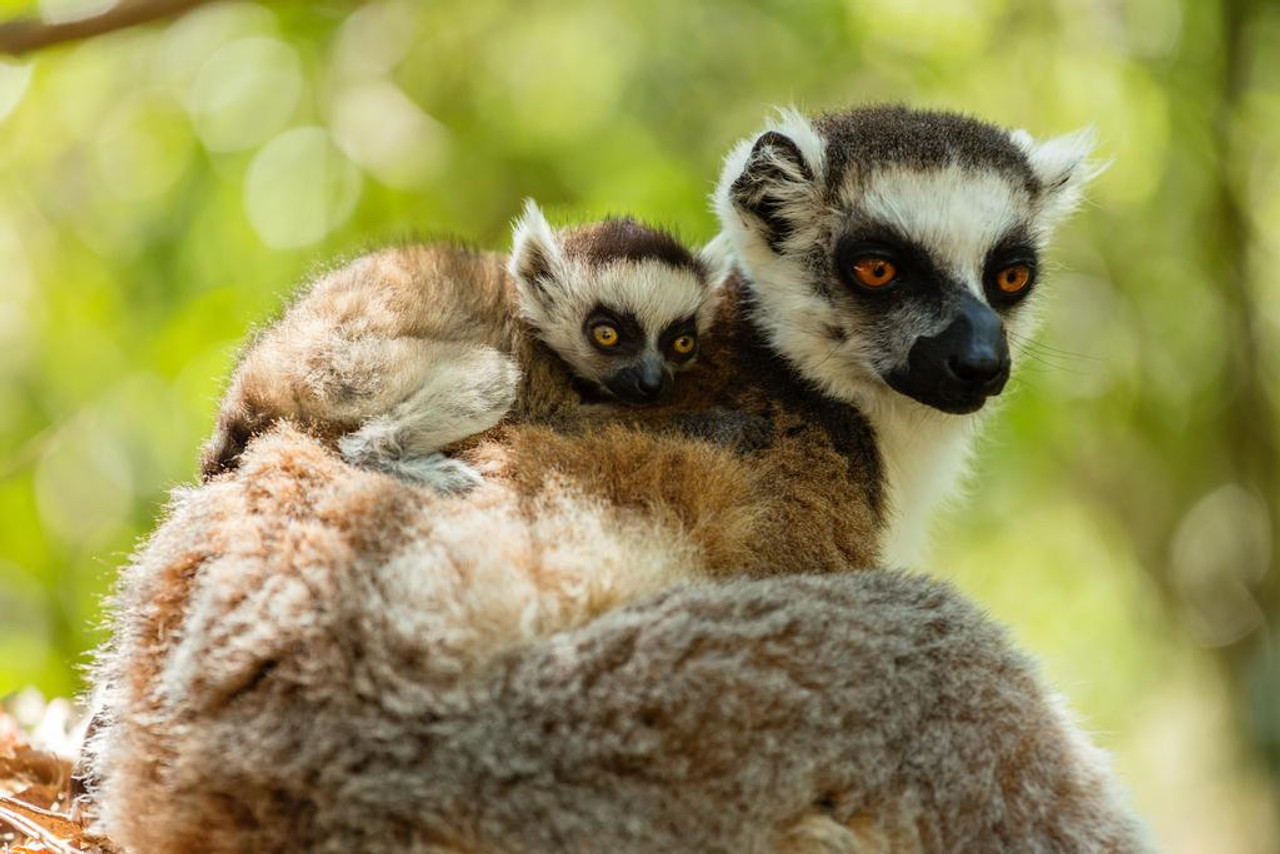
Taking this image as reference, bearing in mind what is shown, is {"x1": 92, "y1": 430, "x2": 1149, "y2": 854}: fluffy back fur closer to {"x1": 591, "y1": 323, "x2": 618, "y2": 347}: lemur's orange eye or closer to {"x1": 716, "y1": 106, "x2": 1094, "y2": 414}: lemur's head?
{"x1": 716, "y1": 106, "x2": 1094, "y2": 414}: lemur's head

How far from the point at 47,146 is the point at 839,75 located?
7539 mm

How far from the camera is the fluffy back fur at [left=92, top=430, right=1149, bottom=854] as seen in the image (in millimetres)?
3883

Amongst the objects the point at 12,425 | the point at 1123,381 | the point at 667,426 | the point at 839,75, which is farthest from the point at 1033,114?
the point at 12,425

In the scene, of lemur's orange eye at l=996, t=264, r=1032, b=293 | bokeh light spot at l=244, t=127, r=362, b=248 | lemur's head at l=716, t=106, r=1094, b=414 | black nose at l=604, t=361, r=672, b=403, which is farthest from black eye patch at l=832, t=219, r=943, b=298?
bokeh light spot at l=244, t=127, r=362, b=248

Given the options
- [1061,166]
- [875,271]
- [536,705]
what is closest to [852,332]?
[875,271]

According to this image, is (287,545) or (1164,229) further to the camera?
(1164,229)

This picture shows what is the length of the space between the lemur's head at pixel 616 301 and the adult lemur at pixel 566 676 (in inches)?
31.4

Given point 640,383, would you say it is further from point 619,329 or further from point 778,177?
point 778,177

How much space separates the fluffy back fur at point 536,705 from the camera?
3.88 metres

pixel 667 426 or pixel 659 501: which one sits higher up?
pixel 667 426

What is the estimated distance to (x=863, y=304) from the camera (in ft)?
19.6

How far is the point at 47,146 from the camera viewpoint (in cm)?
1130

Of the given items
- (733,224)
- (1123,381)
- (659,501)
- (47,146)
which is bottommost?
(659,501)

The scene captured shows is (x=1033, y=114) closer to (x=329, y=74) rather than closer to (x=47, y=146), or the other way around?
(x=329, y=74)
